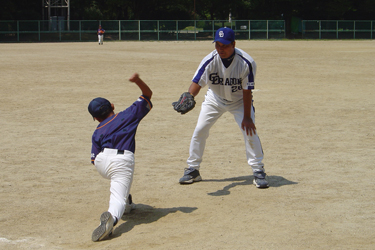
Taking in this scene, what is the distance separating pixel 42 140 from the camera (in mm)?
8297

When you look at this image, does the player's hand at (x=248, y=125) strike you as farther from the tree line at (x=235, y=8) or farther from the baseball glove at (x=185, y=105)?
the tree line at (x=235, y=8)

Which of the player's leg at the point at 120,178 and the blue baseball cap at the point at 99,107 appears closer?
the player's leg at the point at 120,178

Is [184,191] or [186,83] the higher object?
[186,83]

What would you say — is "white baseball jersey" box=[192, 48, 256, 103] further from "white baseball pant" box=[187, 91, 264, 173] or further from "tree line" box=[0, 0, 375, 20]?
"tree line" box=[0, 0, 375, 20]

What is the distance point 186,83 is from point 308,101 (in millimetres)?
4612

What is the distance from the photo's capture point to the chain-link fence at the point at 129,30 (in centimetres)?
4565

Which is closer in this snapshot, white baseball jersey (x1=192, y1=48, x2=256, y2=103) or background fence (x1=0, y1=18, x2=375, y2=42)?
white baseball jersey (x1=192, y1=48, x2=256, y2=103)

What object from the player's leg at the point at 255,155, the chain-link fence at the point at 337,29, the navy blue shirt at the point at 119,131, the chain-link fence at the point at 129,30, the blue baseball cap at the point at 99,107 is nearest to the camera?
the navy blue shirt at the point at 119,131

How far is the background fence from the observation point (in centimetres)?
4581

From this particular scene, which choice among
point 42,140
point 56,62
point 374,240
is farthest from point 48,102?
point 56,62

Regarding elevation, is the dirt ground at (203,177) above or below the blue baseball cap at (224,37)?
below

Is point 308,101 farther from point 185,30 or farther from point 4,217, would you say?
point 185,30

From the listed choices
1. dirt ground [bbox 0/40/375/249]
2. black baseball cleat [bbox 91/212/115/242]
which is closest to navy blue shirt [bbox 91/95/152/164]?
black baseball cleat [bbox 91/212/115/242]

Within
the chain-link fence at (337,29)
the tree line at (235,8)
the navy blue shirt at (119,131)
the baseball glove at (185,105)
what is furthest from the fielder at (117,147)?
the tree line at (235,8)
